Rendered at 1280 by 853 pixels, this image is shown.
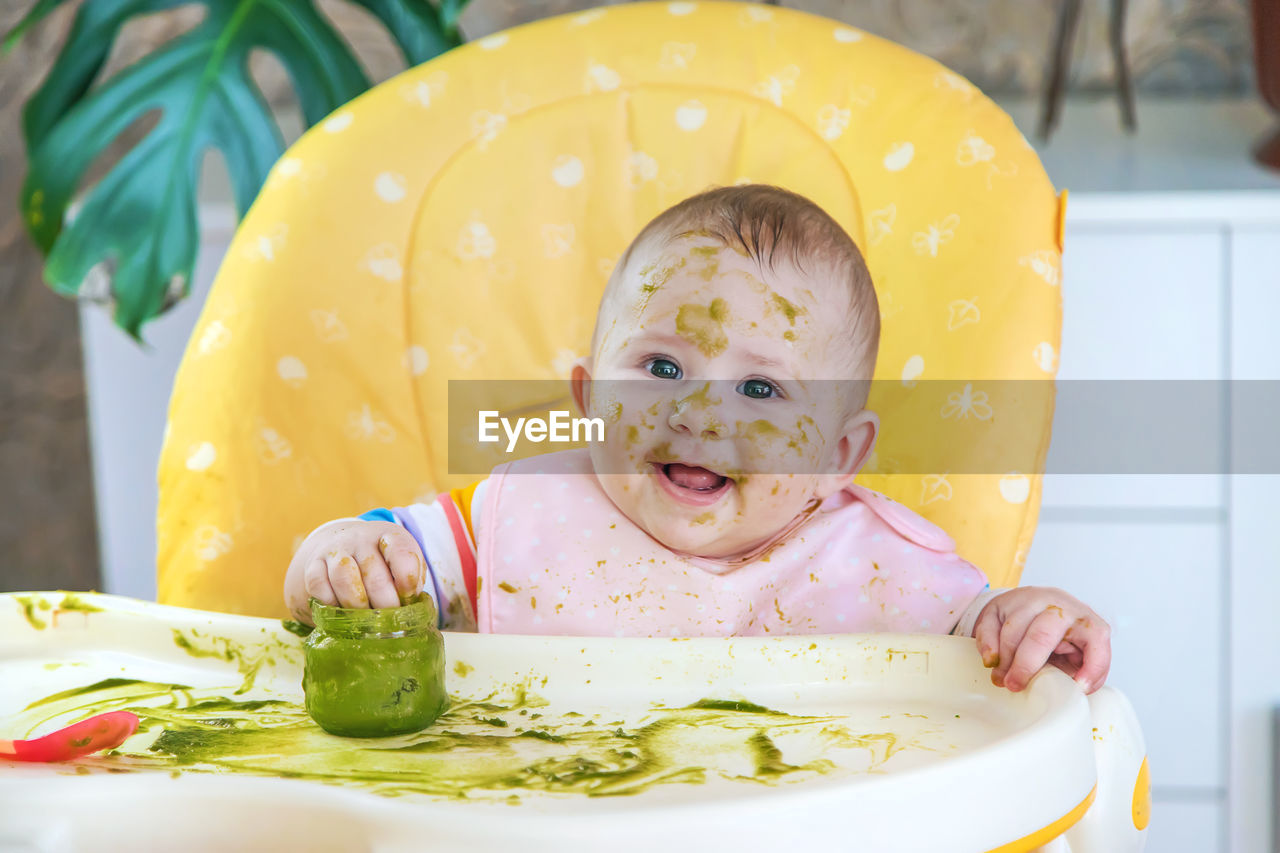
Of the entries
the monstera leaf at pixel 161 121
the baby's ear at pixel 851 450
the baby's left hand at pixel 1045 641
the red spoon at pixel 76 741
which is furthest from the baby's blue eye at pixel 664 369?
the monstera leaf at pixel 161 121

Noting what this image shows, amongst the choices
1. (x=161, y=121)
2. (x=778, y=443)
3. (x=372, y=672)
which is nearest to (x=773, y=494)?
(x=778, y=443)

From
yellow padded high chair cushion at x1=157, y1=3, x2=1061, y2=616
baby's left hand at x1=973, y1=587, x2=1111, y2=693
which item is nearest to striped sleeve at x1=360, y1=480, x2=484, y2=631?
yellow padded high chair cushion at x1=157, y1=3, x2=1061, y2=616

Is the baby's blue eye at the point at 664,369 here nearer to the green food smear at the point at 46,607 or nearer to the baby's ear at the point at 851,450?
the baby's ear at the point at 851,450

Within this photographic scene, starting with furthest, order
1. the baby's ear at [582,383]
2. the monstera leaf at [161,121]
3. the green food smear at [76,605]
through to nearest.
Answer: the monstera leaf at [161,121] < the baby's ear at [582,383] < the green food smear at [76,605]

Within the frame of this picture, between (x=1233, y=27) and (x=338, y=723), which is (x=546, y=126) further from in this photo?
(x=1233, y=27)

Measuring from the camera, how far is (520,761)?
1.61ft

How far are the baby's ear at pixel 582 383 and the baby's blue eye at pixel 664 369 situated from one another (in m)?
0.08

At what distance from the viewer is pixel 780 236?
691 mm

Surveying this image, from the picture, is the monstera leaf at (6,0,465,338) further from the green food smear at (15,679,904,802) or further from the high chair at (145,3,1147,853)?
the green food smear at (15,679,904,802)

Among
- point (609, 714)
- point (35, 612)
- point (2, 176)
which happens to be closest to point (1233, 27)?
point (609, 714)

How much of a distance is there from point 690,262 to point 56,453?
4.26 ft

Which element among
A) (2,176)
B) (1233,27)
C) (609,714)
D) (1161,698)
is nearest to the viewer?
(609,714)

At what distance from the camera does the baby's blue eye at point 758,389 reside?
0.68m
